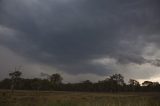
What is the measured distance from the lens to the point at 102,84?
492ft

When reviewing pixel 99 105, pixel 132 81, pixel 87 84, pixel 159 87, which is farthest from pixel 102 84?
pixel 99 105

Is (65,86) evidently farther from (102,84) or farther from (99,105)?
(99,105)

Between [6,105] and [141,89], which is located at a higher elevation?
[141,89]

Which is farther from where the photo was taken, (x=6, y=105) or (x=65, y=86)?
(x=65, y=86)

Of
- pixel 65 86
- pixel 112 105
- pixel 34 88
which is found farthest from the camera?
pixel 65 86

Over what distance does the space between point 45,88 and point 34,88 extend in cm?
658

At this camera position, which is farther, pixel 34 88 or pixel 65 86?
pixel 65 86

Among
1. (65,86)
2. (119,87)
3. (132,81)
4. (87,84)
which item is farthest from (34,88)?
(132,81)

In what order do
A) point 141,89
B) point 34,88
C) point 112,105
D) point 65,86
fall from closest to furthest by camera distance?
point 112,105 < point 34,88 < point 65,86 < point 141,89

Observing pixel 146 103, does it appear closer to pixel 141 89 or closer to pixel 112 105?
pixel 112 105

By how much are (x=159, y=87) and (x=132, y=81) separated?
1619 cm

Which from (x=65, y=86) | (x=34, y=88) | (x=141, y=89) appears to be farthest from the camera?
(x=141, y=89)

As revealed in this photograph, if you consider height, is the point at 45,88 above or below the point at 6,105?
above

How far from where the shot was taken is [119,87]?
492ft
